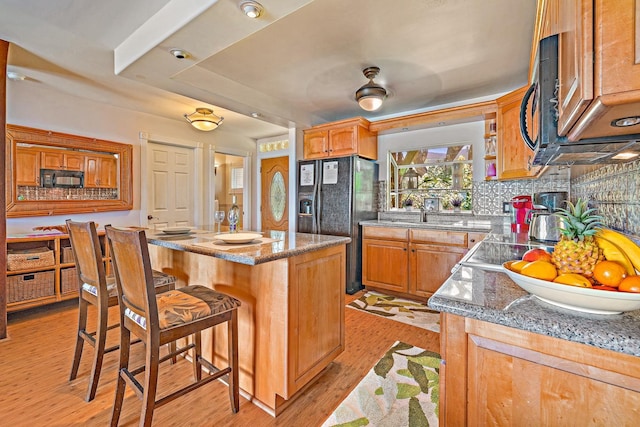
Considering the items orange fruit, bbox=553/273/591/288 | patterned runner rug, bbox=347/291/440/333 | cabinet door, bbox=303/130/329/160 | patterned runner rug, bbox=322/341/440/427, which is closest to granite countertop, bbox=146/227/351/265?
patterned runner rug, bbox=322/341/440/427

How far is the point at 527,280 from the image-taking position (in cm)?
74

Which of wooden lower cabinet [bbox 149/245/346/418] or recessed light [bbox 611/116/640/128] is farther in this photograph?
wooden lower cabinet [bbox 149/245/346/418]

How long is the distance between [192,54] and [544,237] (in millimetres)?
2752

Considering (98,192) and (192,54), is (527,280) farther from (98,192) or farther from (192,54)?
(98,192)

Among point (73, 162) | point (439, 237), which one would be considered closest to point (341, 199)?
point (439, 237)

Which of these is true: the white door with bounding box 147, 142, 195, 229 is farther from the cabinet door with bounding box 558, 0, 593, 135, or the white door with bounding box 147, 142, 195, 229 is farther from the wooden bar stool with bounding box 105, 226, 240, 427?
the cabinet door with bounding box 558, 0, 593, 135

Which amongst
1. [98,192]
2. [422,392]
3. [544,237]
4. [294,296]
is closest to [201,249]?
[294,296]

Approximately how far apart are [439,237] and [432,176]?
1045 mm

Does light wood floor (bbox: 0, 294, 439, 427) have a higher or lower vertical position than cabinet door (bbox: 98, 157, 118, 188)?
lower

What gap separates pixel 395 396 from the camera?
5.67 feet

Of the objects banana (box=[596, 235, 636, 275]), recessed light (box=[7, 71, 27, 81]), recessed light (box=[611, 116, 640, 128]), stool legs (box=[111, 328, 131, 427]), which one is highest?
Answer: recessed light (box=[7, 71, 27, 81])

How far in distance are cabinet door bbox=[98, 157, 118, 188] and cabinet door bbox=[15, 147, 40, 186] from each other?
571mm

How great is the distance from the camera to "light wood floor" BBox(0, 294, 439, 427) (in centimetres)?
155

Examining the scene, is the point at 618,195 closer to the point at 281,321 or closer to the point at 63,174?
the point at 281,321
